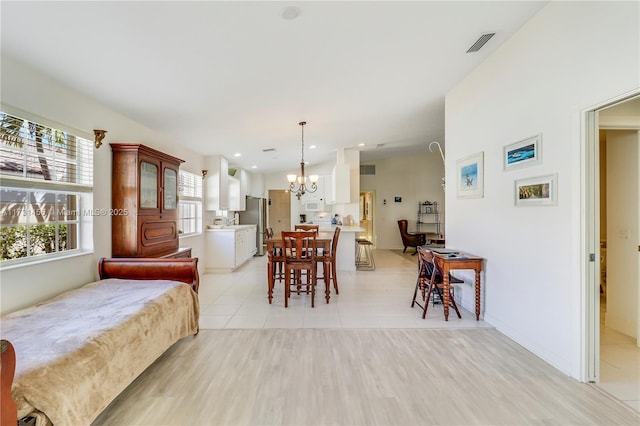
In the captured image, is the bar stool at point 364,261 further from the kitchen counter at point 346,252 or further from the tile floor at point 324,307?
the tile floor at point 324,307

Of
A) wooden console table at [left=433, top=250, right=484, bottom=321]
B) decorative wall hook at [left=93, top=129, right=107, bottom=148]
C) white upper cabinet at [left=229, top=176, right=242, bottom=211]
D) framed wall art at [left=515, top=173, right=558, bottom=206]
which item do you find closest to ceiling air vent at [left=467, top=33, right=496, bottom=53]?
framed wall art at [left=515, top=173, right=558, bottom=206]

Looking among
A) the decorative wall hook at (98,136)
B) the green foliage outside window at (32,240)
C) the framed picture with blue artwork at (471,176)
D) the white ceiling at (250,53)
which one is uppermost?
the white ceiling at (250,53)

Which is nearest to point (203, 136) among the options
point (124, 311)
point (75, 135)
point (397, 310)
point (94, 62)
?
point (75, 135)

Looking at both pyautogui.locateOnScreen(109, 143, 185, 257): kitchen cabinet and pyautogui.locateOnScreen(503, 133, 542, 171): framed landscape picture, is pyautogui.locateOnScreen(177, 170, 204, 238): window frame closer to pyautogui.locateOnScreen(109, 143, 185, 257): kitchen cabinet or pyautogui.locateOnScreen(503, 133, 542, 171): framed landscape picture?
pyautogui.locateOnScreen(109, 143, 185, 257): kitchen cabinet

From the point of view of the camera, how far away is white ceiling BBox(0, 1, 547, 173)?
6.09 ft

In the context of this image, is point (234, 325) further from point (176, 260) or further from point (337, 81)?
point (337, 81)

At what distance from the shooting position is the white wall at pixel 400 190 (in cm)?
934

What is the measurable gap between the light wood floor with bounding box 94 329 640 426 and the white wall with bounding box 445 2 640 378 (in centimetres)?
40

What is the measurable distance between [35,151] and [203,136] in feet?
7.48

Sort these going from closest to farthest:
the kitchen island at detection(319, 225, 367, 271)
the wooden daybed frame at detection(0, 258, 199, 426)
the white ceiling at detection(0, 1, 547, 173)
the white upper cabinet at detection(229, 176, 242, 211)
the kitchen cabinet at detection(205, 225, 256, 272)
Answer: the wooden daybed frame at detection(0, 258, 199, 426), the white ceiling at detection(0, 1, 547, 173), the kitchen cabinet at detection(205, 225, 256, 272), the kitchen island at detection(319, 225, 367, 271), the white upper cabinet at detection(229, 176, 242, 211)

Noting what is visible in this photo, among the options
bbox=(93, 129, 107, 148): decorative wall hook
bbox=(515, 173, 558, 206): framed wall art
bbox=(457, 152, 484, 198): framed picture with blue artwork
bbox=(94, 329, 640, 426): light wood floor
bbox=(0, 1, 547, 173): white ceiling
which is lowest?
bbox=(94, 329, 640, 426): light wood floor

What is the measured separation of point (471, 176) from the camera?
333 centimetres

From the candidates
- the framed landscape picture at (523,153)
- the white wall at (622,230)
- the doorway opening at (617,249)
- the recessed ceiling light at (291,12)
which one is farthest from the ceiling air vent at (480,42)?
the recessed ceiling light at (291,12)

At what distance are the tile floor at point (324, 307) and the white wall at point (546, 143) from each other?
2.47ft
